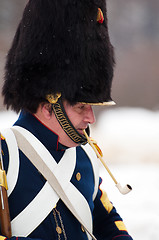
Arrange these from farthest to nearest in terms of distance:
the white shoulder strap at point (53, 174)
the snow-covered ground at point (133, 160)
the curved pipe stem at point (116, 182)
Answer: the snow-covered ground at point (133, 160), the curved pipe stem at point (116, 182), the white shoulder strap at point (53, 174)

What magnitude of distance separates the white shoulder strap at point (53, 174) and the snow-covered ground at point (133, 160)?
66.9 inches

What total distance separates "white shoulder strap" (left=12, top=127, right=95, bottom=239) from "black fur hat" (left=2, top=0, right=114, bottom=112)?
0.13 m

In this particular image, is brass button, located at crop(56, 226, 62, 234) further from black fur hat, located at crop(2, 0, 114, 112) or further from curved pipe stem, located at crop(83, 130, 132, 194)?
black fur hat, located at crop(2, 0, 114, 112)

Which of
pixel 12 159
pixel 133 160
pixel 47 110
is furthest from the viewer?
pixel 133 160

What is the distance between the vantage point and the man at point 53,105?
164cm

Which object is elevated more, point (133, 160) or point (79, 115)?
point (79, 115)

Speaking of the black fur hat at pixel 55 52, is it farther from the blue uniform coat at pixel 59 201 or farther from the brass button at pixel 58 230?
the brass button at pixel 58 230

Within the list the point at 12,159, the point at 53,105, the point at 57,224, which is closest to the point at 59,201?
the point at 57,224

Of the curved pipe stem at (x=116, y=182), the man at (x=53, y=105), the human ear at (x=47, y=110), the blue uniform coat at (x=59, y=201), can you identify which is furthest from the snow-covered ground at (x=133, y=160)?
the human ear at (x=47, y=110)

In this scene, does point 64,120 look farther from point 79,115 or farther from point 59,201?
point 59,201

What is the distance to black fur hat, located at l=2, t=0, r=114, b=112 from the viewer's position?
1.70 meters

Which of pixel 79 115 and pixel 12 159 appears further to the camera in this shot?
pixel 79 115

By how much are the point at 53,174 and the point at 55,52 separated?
0.46m

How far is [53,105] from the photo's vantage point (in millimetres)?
1704
